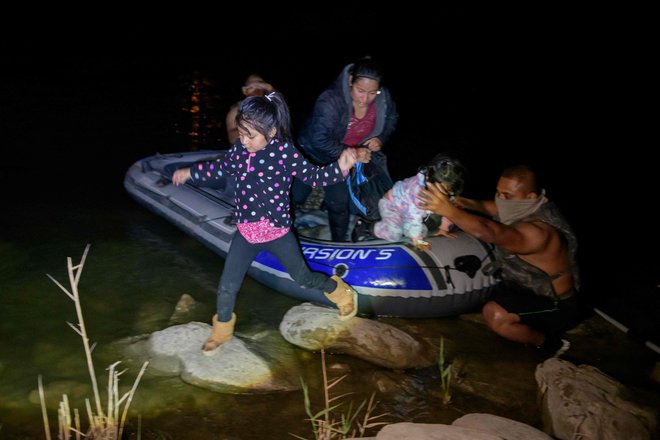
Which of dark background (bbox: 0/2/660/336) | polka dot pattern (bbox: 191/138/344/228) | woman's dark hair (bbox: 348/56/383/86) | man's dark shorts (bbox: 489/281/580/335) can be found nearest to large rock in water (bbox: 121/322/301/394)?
polka dot pattern (bbox: 191/138/344/228)

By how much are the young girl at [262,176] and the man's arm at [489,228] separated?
3.18ft

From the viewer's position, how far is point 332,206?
549 cm

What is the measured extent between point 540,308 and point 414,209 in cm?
126

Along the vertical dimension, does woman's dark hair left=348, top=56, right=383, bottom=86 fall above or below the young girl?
above

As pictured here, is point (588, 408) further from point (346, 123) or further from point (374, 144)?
point (346, 123)

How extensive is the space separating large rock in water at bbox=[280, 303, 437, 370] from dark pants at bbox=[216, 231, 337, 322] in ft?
1.78

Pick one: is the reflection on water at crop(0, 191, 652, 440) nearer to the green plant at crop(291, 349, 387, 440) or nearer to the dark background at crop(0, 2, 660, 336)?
the green plant at crop(291, 349, 387, 440)

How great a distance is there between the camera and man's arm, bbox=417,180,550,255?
13.9 ft

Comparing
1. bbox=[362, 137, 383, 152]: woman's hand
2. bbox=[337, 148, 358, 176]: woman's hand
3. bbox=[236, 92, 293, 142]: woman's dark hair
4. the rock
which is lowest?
the rock

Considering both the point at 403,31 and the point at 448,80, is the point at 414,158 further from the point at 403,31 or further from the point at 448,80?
the point at 403,31

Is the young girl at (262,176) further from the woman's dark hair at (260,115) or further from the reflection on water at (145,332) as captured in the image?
the reflection on water at (145,332)

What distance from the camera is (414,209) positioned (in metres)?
4.76

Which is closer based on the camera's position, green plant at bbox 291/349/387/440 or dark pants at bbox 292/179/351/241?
green plant at bbox 291/349/387/440

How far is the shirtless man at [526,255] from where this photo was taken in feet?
14.1
